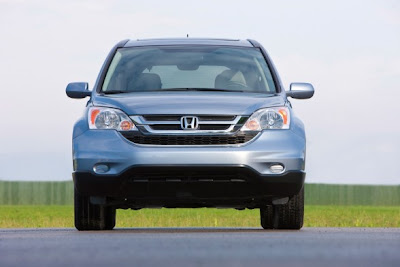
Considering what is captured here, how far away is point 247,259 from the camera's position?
682 centimetres

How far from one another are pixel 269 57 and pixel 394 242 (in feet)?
11.4

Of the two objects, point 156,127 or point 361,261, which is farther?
point 156,127

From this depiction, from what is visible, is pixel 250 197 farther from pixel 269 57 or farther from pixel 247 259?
pixel 247 259

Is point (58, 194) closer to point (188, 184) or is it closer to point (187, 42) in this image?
point (187, 42)

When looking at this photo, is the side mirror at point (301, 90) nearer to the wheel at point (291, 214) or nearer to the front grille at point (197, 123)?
the wheel at point (291, 214)

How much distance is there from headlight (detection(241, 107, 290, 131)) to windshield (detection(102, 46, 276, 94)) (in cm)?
71

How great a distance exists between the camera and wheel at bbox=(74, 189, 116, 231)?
36.0 feet

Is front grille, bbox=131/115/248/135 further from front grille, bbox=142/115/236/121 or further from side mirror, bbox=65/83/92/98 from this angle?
side mirror, bbox=65/83/92/98

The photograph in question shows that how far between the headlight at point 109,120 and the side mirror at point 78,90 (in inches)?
31.2

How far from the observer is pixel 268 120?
1035 centimetres

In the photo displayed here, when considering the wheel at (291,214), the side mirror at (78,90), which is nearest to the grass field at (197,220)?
the side mirror at (78,90)

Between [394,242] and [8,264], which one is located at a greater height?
[8,264]

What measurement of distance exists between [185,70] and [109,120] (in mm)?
1474

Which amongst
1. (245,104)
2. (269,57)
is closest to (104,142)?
(245,104)
